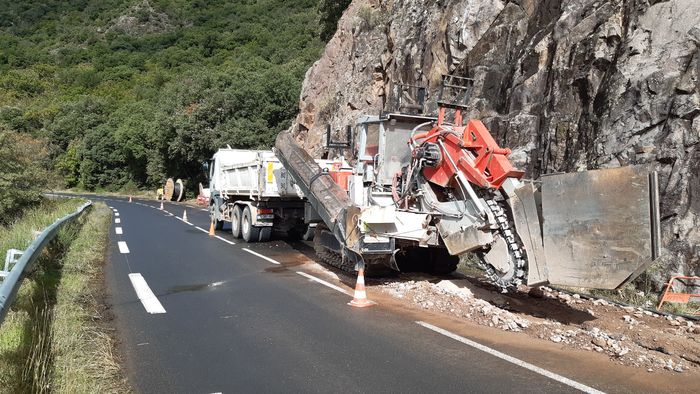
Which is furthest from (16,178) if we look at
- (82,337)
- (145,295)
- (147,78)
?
(147,78)

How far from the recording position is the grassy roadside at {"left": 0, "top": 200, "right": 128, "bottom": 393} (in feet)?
14.4

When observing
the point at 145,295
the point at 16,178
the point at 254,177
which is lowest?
the point at 145,295

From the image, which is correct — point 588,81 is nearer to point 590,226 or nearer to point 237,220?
point 590,226

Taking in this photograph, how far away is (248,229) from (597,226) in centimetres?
1091

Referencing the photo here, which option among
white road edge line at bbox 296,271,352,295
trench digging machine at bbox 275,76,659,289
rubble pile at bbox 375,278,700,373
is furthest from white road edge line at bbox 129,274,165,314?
rubble pile at bbox 375,278,700,373

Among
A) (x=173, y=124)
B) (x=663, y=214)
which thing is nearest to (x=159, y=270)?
(x=663, y=214)

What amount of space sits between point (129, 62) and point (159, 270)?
97839mm

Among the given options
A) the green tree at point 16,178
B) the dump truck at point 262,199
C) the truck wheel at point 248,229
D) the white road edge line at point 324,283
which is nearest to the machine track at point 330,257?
the white road edge line at point 324,283

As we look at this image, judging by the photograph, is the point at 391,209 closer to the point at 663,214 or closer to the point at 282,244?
the point at 663,214

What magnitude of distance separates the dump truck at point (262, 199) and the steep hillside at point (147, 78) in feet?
31.1

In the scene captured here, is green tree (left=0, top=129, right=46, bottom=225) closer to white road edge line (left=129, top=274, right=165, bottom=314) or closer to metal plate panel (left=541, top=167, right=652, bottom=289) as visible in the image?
white road edge line (left=129, top=274, right=165, bottom=314)

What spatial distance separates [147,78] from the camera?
8606 cm

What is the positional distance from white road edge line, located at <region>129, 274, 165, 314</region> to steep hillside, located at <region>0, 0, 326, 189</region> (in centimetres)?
1361

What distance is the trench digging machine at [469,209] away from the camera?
6125mm
